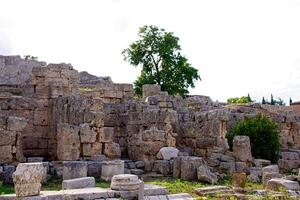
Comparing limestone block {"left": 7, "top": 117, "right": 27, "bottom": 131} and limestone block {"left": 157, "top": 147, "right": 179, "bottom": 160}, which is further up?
limestone block {"left": 7, "top": 117, "right": 27, "bottom": 131}

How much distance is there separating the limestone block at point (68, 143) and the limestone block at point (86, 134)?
23cm

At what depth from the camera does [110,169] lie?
46.6 feet

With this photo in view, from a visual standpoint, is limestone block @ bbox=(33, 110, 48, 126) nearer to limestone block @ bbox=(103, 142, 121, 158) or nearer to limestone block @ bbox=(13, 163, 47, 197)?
limestone block @ bbox=(103, 142, 121, 158)

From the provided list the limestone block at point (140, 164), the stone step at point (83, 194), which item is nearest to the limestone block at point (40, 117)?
the limestone block at point (140, 164)

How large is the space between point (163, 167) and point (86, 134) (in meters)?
2.79

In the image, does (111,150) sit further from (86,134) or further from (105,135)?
(86,134)

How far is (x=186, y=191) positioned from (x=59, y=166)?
412 cm

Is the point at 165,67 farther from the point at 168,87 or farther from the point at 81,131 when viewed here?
the point at 81,131

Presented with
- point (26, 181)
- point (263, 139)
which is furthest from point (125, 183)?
point (263, 139)

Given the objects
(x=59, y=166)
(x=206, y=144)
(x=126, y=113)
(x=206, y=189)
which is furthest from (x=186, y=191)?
(x=126, y=113)

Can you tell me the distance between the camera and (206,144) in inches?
727

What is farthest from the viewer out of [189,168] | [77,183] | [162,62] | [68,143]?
[162,62]

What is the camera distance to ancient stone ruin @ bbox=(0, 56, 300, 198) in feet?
48.1

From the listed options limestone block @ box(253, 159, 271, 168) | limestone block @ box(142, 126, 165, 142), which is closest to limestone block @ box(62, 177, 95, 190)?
limestone block @ box(142, 126, 165, 142)
